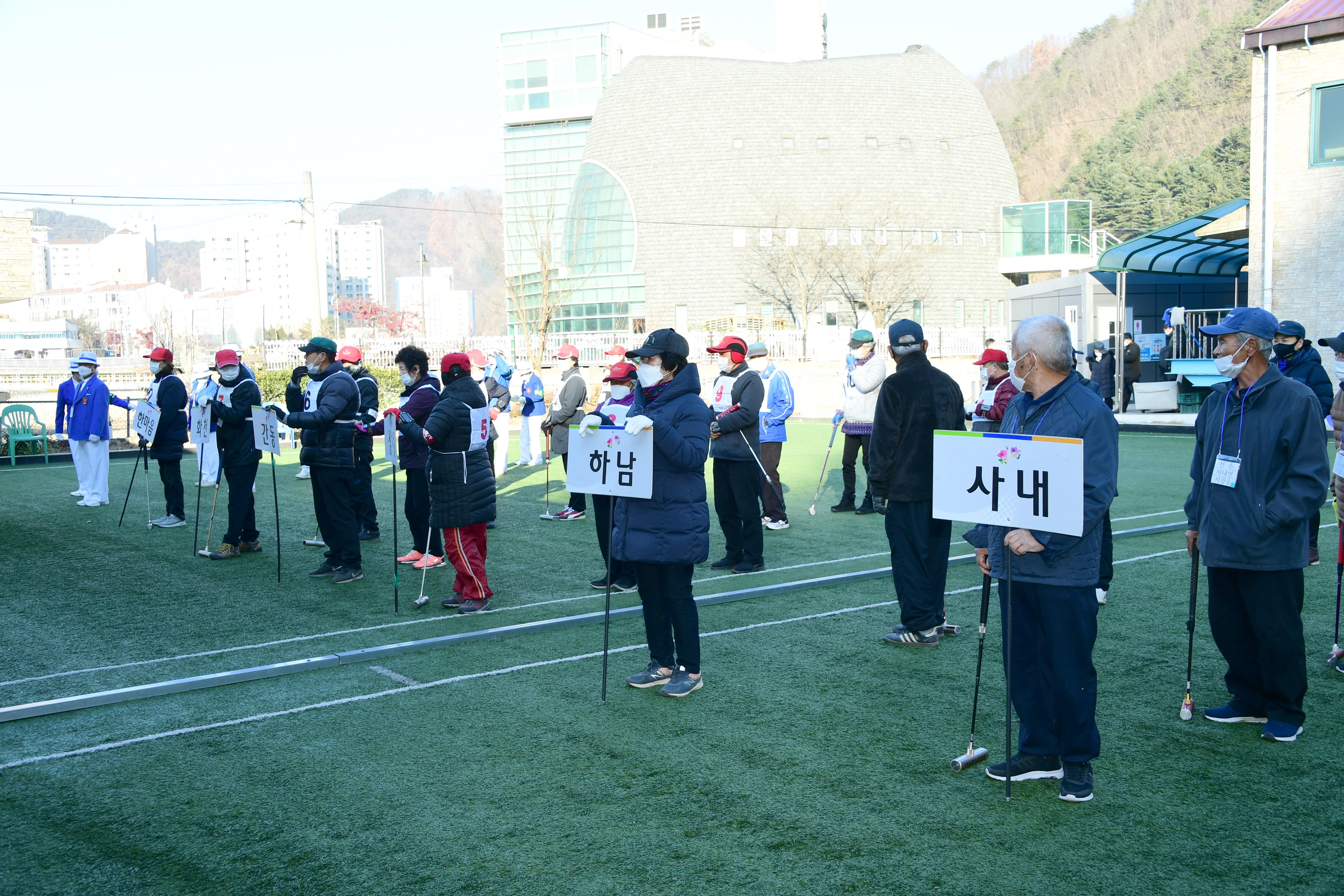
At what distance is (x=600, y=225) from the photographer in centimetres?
6462

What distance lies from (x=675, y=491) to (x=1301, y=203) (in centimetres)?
2146

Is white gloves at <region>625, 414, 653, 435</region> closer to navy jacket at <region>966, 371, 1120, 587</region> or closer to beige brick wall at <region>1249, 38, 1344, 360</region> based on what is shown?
navy jacket at <region>966, 371, 1120, 587</region>

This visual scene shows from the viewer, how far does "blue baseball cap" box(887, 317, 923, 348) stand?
6875mm

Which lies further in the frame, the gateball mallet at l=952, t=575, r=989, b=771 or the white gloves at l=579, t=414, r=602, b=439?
the white gloves at l=579, t=414, r=602, b=439

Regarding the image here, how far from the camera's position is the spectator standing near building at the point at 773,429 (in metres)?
11.4

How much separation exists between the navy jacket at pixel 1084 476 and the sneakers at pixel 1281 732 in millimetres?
1557

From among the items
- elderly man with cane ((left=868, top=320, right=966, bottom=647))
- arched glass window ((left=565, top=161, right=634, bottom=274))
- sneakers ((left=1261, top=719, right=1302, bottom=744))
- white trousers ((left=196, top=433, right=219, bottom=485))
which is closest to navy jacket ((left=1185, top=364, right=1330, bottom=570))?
sneakers ((left=1261, top=719, right=1302, bottom=744))

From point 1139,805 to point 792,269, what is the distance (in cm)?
5496

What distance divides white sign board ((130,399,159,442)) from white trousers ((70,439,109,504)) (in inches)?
101

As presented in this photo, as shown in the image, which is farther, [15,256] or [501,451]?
[15,256]

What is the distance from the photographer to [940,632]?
23.1 ft

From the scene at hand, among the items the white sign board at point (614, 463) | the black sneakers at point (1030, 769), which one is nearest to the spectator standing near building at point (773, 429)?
the white sign board at point (614, 463)

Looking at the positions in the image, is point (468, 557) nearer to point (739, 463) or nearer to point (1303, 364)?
point (739, 463)

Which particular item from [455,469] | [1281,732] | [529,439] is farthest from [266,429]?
[529,439]
